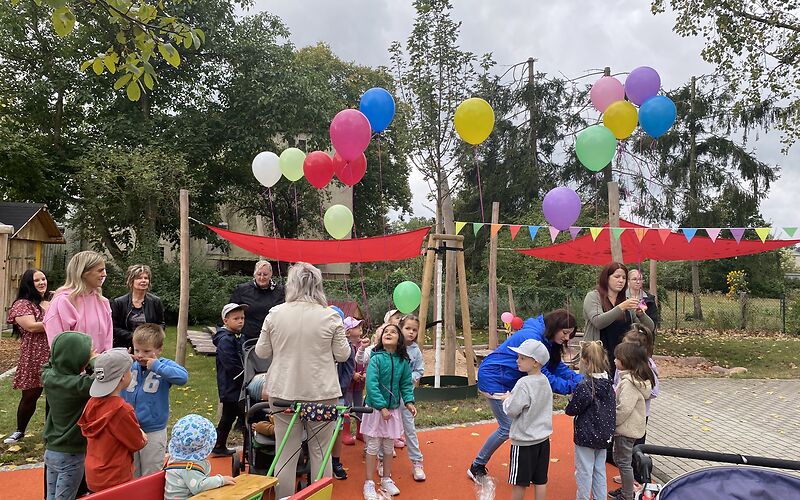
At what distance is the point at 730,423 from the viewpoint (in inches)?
230

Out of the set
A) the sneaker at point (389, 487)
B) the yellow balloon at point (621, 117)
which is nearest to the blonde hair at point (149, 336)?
the sneaker at point (389, 487)

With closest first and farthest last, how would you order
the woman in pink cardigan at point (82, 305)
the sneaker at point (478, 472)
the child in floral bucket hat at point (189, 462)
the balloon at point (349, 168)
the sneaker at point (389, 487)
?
the child in floral bucket hat at point (189, 462) < the woman in pink cardigan at point (82, 305) < the sneaker at point (389, 487) < the sneaker at point (478, 472) < the balloon at point (349, 168)

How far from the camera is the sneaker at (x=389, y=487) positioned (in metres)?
3.60

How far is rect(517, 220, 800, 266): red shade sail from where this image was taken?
7.14 meters

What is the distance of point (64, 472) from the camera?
271 centimetres

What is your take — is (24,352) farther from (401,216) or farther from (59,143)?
(401,216)

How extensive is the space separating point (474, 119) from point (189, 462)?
4339mm

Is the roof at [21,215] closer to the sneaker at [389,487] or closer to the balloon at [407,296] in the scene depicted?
the balloon at [407,296]

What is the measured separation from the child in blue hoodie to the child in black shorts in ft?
6.13

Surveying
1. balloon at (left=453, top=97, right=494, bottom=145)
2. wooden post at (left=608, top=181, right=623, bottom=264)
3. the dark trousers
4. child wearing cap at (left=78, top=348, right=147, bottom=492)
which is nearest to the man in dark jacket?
the dark trousers

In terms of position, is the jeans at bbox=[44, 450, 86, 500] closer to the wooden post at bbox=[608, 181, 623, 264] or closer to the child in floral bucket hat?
the child in floral bucket hat

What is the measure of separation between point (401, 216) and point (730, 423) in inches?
754

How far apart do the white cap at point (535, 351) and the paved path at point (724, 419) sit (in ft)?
5.97

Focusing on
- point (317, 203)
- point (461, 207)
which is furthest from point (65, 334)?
point (461, 207)
